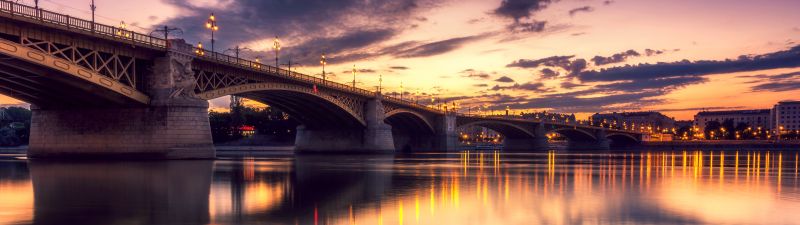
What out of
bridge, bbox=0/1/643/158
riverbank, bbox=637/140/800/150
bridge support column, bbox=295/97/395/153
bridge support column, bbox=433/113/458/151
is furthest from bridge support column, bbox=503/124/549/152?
bridge, bbox=0/1/643/158

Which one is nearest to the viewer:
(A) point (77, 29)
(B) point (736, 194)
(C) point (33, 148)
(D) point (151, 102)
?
(B) point (736, 194)

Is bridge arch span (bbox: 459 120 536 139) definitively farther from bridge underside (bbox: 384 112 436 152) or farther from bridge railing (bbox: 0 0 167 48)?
bridge railing (bbox: 0 0 167 48)

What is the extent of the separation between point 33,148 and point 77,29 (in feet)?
55.5

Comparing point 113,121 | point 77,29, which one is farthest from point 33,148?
point 77,29

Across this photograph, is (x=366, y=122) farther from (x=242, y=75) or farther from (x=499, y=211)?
(x=499, y=211)

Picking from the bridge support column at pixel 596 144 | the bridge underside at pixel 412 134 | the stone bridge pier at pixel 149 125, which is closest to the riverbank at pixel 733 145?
the bridge support column at pixel 596 144

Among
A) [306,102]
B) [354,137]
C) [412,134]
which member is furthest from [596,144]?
[306,102]

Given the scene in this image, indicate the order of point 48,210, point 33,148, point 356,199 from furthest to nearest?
point 33,148 < point 356,199 < point 48,210

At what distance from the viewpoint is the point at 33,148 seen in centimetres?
5591

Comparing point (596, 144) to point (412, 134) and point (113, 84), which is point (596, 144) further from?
point (113, 84)

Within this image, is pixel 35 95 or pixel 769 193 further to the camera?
pixel 35 95

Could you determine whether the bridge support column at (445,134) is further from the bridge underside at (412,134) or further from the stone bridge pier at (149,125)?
the stone bridge pier at (149,125)

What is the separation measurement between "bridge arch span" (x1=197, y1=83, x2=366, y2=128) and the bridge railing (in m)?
8.31

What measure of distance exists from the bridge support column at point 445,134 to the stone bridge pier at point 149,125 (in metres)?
72.1
